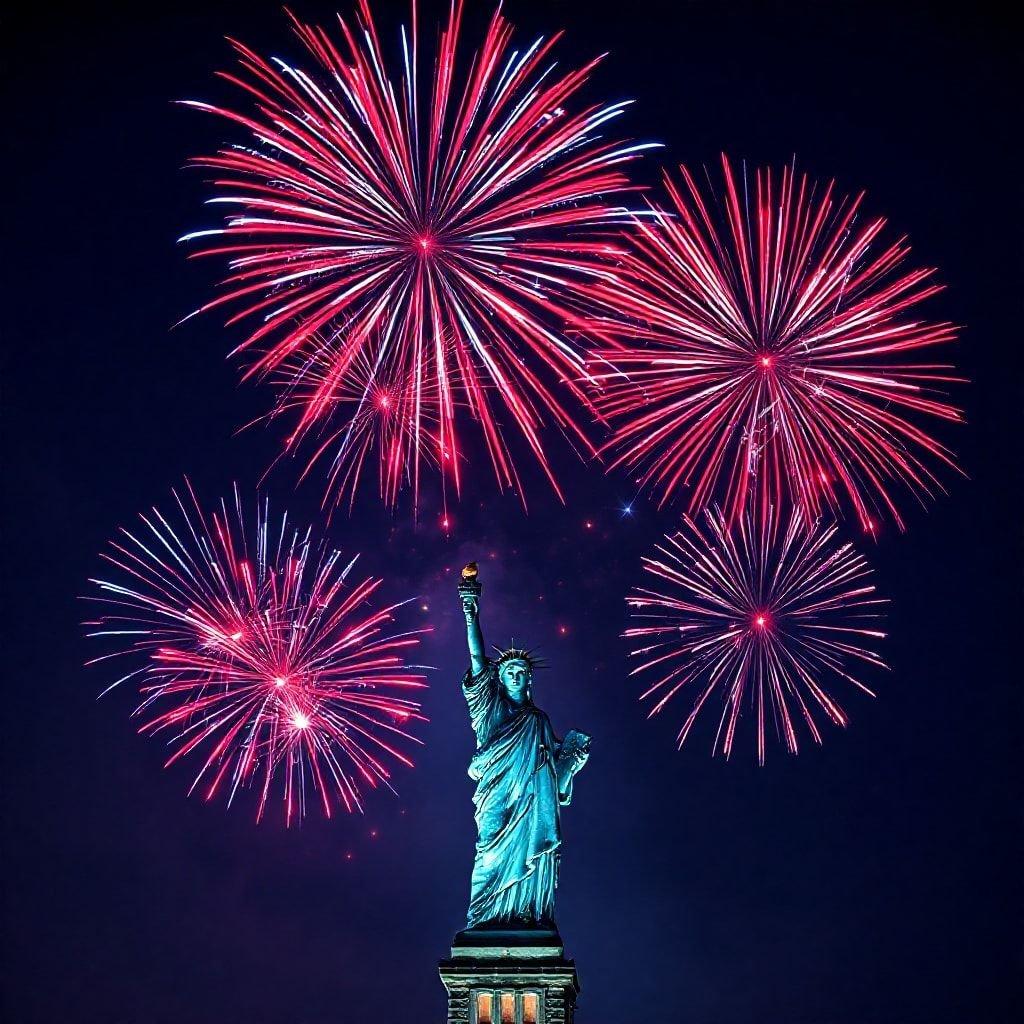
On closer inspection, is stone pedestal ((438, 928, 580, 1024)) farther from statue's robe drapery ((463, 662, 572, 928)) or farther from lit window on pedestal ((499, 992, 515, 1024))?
statue's robe drapery ((463, 662, 572, 928))

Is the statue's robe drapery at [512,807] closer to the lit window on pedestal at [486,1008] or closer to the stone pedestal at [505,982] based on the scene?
the stone pedestal at [505,982]

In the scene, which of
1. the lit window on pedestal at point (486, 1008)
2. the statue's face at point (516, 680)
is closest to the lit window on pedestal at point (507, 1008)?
the lit window on pedestal at point (486, 1008)

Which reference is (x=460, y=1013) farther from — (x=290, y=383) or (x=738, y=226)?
(x=738, y=226)

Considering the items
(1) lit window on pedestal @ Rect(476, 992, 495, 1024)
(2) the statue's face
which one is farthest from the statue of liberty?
(1) lit window on pedestal @ Rect(476, 992, 495, 1024)

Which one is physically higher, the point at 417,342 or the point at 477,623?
the point at 417,342

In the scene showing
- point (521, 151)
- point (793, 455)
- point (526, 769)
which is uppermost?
point (521, 151)

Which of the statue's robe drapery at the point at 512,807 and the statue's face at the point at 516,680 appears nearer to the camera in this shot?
the statue's robe drapery at the point at 512,807

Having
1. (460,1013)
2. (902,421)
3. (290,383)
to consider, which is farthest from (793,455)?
(460,1013)

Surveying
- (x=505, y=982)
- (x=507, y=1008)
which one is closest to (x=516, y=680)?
(x=505, y=982)
